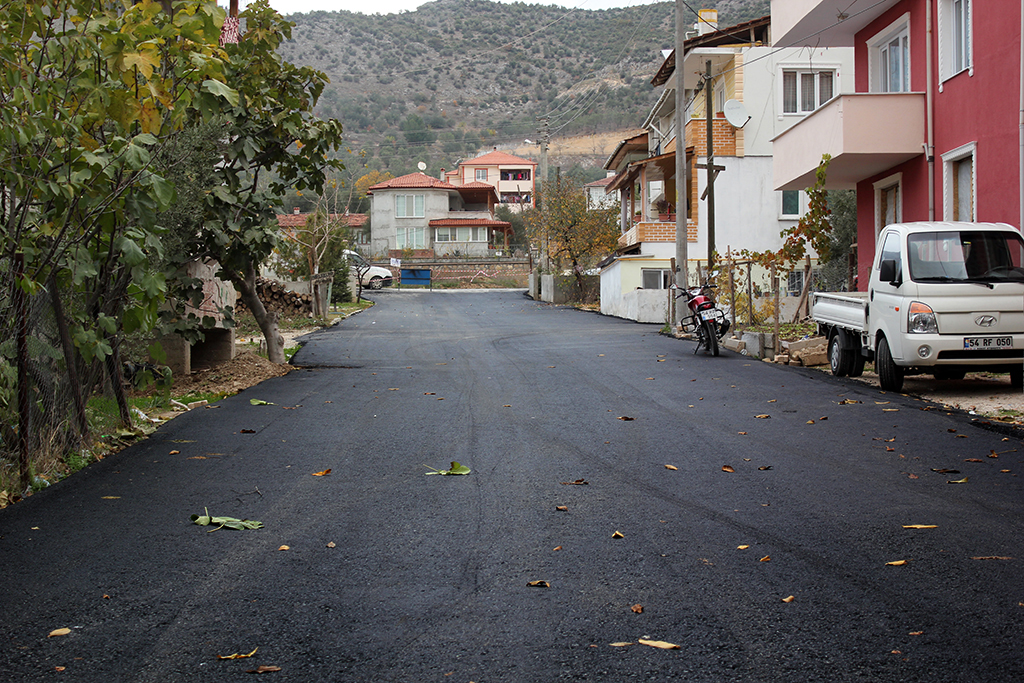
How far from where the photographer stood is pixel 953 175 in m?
17.1

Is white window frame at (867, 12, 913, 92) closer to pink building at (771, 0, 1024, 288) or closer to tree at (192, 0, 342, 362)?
pink building at (771, 0, 1024, 288)

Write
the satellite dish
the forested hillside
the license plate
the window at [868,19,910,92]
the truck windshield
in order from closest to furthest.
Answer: the license plate < the truck windshield < the window at [868,19,910,92] < the satellite dish < the forested hillside

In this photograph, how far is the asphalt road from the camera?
12.2 feet

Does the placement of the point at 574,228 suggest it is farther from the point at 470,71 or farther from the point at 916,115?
the point at 470,71

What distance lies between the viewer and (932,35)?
56.5ft

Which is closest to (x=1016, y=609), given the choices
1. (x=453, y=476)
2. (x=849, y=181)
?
(x=453, y=476)

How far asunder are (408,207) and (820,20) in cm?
5949

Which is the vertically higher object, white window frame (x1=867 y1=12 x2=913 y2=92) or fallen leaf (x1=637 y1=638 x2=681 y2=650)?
white window frame (x1=867 y1=12 x2=913 y2=92)

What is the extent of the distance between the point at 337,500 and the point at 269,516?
1.79ft

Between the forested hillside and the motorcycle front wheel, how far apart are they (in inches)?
4157

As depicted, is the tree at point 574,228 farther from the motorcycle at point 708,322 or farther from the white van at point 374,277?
the motorcycle at point 708,322

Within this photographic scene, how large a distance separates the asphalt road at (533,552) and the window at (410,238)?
68.3 meters

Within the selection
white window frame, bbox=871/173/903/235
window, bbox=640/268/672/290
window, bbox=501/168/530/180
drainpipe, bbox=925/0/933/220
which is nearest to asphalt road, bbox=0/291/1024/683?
drainpipe, bbox=925/0/933/220

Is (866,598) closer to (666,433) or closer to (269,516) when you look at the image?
(269,516)
